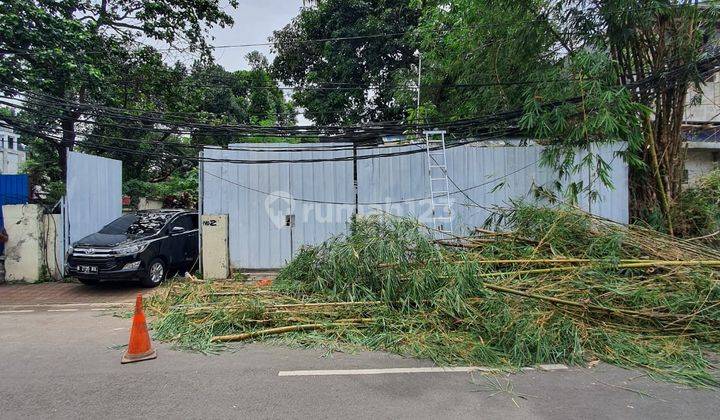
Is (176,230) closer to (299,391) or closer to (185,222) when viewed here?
(185,222)

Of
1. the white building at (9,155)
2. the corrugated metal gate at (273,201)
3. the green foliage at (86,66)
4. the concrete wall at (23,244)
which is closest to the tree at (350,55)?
the green foliage at (86,66)

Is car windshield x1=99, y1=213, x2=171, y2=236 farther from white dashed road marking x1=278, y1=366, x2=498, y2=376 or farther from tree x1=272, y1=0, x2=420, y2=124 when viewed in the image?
tree x1=272, y1=0, x2=420, y2=124

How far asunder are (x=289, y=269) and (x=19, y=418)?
452cm

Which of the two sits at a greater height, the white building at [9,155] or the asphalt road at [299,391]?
the white building at [9,155]

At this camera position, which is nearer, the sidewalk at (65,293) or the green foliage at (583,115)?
the green foliage at (583,115)

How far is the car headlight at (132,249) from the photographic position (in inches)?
351

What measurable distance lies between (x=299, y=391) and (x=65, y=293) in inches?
285

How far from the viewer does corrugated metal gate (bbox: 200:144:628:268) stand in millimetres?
9781

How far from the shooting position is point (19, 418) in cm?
370

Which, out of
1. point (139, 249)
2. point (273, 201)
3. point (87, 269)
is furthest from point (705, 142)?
point (87, 269)

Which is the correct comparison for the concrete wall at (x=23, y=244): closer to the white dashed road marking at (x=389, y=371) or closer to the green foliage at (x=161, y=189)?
the green foliage at (x=161, y=189)

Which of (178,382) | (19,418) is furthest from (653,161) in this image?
(19,418)

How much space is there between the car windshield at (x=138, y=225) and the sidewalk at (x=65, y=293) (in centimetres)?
113

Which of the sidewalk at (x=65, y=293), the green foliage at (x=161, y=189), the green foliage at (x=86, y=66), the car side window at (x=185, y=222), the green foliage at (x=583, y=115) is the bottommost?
the sidewalk at (x=65, y=293)
